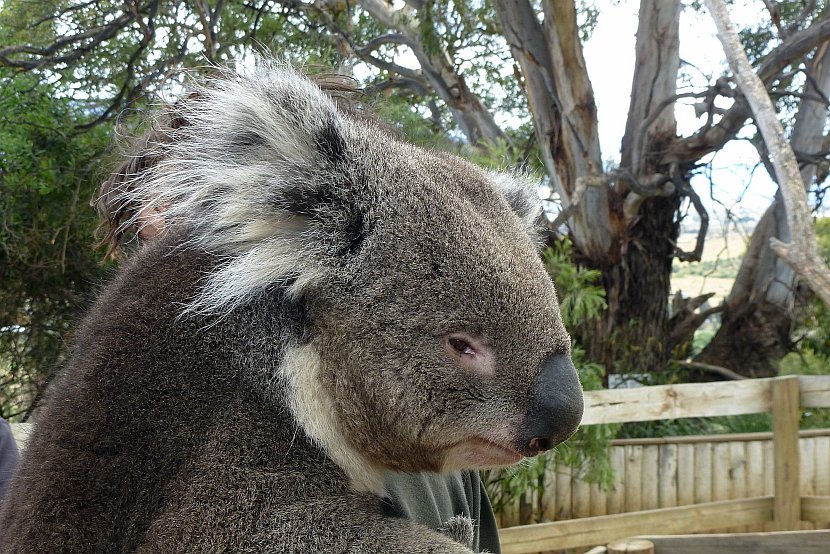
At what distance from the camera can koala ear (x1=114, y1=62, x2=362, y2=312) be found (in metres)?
1.21

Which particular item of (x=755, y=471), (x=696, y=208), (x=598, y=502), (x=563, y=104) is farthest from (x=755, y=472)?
(x=563, y=104)

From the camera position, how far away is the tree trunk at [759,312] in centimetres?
858

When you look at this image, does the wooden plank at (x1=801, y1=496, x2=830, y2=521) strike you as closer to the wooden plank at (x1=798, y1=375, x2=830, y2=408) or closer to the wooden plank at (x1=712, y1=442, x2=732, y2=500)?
the wooden plank at (x1=798, y1=375, x2=830, y2=408)

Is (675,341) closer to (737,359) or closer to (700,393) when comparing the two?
(737,359)

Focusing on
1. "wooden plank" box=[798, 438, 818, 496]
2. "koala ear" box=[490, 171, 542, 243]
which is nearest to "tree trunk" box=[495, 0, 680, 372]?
"wooden plank" box=[798, 438, 818, 496]

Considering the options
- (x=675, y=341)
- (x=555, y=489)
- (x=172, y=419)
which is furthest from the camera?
(x=675, y=341)

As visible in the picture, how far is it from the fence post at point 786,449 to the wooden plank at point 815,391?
2.3 inches

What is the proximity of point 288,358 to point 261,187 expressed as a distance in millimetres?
278

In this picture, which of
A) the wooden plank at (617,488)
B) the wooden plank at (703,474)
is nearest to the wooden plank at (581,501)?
the wooden plank at (617,488)

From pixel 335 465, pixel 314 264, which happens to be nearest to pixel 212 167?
pixel 314 264

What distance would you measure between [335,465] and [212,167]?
1.71 feet

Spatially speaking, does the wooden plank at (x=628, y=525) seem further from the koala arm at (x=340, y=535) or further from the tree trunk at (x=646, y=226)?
the koala arm at (x=340, y=535)

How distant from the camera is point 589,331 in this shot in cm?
743

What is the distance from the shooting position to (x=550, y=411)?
1201 millimetres
